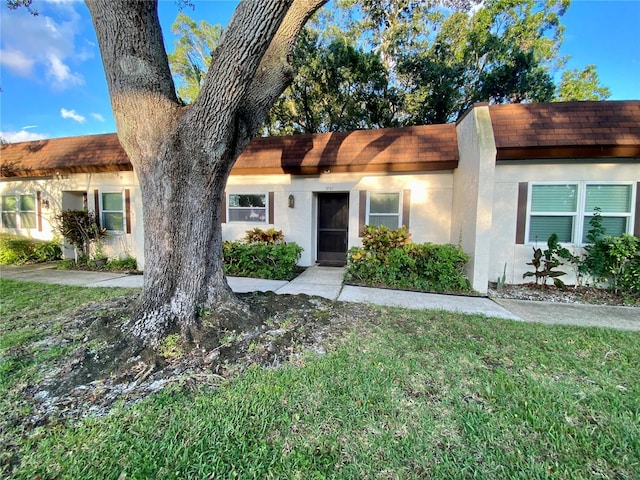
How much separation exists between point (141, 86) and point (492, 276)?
7.44 metres

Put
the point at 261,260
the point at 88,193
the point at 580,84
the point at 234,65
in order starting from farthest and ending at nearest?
the point at 580,84 < the point at 88,193 < the point at 261,260 < the point at 234,65

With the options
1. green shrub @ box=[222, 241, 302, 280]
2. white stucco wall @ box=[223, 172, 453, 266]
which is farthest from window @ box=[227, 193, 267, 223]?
green shrub @ box=[222, 241, 302, 280]

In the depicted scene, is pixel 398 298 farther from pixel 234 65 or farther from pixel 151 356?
pixel 234 65

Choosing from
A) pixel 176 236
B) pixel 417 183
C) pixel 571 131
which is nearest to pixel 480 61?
pixel 571 131

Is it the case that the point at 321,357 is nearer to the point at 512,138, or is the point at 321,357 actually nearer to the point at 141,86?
the point at 141,86

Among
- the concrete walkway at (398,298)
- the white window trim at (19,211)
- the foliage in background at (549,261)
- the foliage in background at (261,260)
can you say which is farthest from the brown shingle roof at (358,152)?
the white window trim at (19,211)

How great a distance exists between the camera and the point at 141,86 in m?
3.03

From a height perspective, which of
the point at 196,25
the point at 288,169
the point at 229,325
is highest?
the point at 196,25

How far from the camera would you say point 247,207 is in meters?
8.18

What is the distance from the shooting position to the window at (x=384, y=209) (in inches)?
291

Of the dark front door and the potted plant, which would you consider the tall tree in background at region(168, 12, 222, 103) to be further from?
the dark front door

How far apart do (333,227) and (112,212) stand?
700 centimetres

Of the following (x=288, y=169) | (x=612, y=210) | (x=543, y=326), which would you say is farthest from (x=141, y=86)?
(x=612, y=210)

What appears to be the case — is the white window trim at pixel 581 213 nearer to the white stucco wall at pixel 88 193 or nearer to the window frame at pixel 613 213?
the window frame at pixel 613 213
